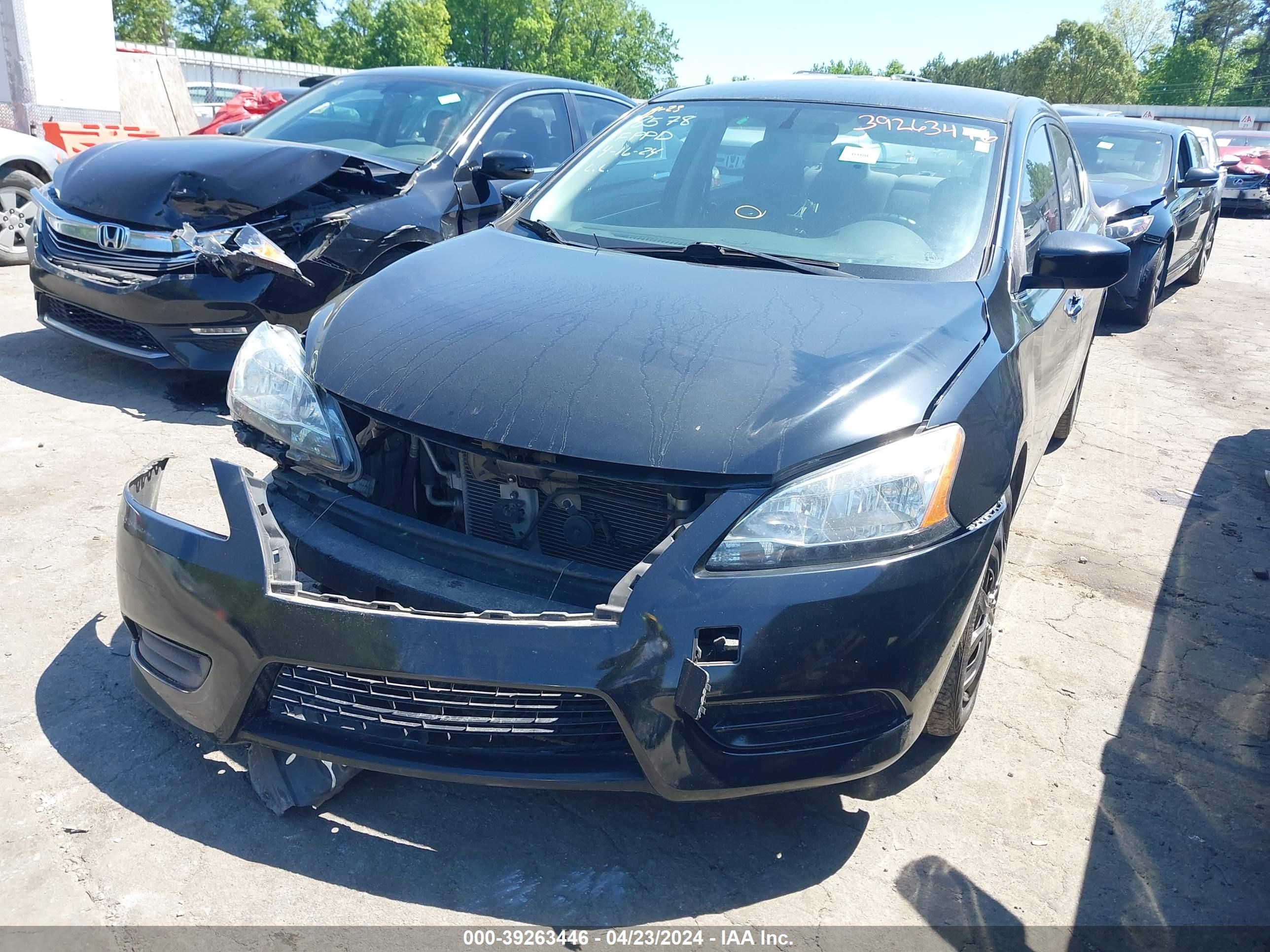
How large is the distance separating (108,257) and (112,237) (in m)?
0.10

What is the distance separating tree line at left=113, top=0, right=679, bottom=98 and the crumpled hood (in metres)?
67.6

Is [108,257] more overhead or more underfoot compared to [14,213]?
more overhead

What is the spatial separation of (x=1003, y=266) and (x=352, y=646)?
2076 millimetres

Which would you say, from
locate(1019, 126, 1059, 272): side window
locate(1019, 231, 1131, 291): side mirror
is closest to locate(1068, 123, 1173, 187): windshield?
locate(1019, 126, 1059, 272): side window

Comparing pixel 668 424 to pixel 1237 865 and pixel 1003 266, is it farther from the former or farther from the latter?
pixel 1237 865

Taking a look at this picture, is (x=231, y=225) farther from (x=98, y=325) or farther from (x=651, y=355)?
(x=651, y=355)

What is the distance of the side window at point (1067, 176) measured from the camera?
13.2ft

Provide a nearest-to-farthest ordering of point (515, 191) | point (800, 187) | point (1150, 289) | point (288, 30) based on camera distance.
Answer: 1. point (800, 187)
2. point (515, 191)
3. point (1150, 289)
4. point (288, 30)

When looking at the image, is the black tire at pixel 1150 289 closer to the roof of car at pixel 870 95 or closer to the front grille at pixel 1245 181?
the roof of car at pixel 870 95

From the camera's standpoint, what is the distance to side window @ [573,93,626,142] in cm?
652

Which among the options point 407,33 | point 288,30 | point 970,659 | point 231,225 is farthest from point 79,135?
point 288,30

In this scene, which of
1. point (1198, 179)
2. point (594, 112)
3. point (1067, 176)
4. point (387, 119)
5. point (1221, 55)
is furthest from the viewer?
point (1221, 55)

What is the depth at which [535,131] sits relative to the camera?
6.14 meters

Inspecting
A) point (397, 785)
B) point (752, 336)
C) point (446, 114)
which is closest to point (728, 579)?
point (752, 336)
